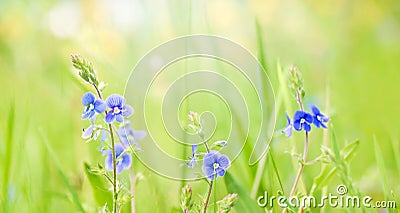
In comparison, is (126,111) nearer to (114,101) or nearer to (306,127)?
(114,101)

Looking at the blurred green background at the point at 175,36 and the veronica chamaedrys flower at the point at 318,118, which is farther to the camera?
the blurred green background at the point at 175,36

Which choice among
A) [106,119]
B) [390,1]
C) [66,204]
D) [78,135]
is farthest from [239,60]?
[390,1]

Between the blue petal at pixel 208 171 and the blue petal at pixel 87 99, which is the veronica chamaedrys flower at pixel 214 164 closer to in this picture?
the blue petal at pixel 208 171

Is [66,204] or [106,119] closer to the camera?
[106,119]

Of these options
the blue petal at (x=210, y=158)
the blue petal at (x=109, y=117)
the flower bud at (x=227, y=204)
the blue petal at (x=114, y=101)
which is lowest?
the flower bud at (x=227, y=204)

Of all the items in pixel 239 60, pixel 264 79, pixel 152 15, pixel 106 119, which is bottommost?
pixel 106 119

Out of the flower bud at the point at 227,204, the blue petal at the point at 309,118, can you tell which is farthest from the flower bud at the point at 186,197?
the blue petal at the point at 309,118

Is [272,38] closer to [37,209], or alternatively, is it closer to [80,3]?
[80,3]

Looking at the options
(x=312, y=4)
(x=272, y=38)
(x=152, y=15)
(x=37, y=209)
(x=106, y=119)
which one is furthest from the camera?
(x=312, y=4)
